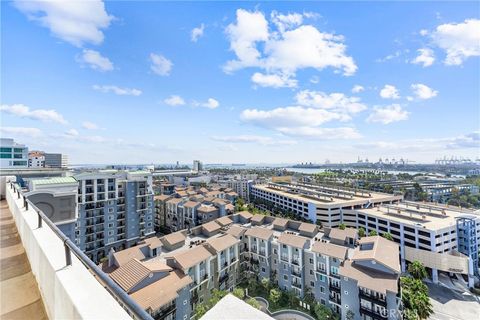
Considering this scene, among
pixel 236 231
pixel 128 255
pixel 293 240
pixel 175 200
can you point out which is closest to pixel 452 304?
pixel 293 240

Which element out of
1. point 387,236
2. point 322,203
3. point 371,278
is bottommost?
point 387,236

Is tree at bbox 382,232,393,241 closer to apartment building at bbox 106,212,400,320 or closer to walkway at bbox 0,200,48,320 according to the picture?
apartment building at bbox 106,212,400,320

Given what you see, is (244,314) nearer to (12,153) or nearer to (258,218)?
(258,218)

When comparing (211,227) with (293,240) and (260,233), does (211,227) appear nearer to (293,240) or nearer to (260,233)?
(260,233)

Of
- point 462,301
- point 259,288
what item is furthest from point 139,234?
point 462,301

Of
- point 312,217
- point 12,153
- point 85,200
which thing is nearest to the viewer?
point 12,153

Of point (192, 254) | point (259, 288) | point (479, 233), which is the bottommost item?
point (259, 288)

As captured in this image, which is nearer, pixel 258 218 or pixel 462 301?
pixel 462 301

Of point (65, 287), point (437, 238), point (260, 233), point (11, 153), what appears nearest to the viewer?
point (65, 287)

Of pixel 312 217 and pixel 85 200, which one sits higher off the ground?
pixel 85 200
